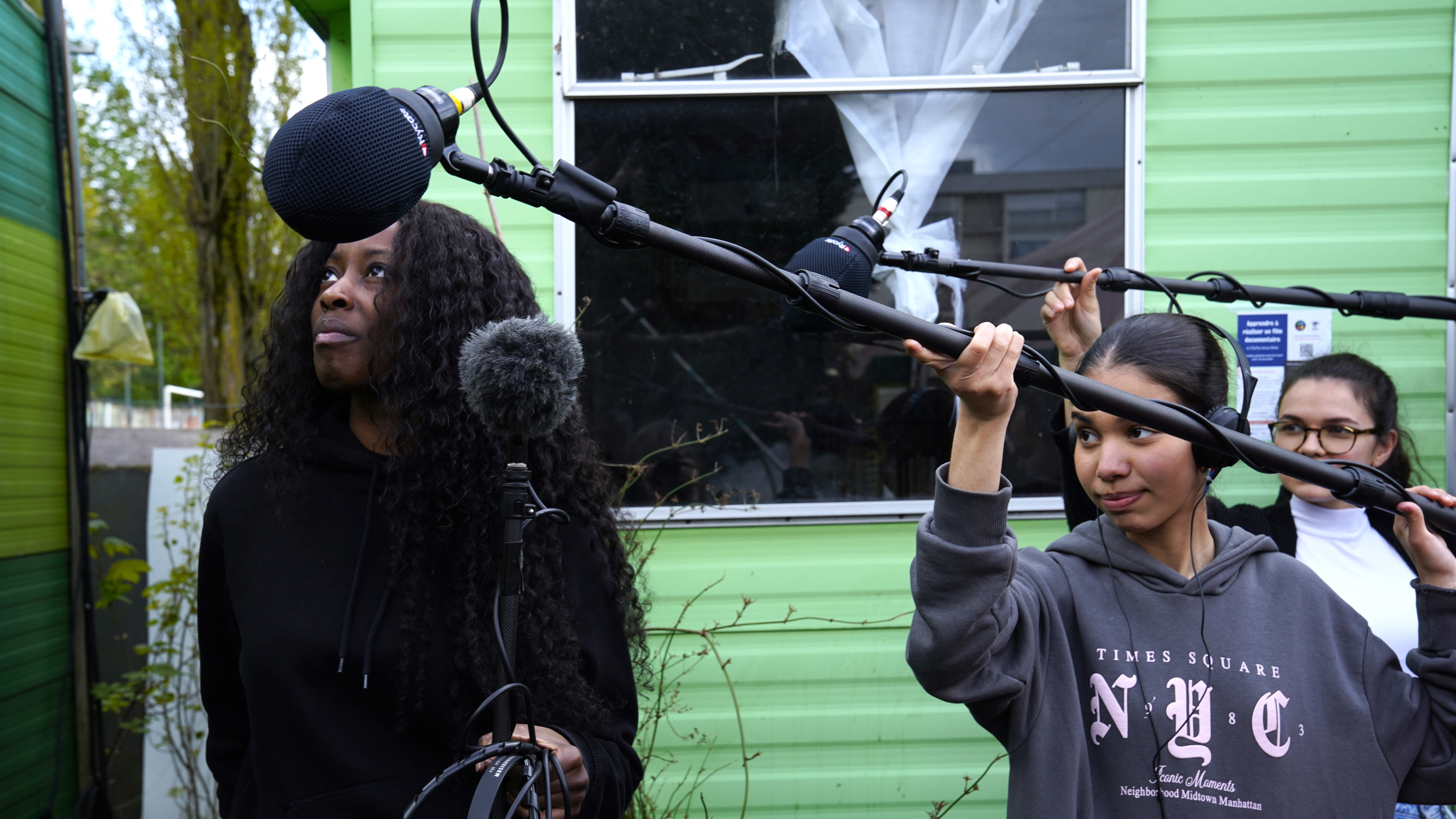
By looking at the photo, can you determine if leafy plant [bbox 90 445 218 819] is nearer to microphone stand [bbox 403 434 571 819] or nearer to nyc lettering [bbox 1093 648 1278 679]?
microphone stand [bbox 403 434 571 819]

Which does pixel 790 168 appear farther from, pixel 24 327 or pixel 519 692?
pixel 24 327

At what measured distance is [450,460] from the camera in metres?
1.74

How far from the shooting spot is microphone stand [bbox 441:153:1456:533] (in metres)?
1.03

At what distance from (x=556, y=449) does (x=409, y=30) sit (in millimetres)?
2102

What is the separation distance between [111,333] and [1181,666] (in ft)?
14.1

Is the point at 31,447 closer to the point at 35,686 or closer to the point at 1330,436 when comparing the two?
the point at 35,686

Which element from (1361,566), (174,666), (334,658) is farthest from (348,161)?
(174,666)

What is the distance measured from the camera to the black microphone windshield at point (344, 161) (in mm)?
982

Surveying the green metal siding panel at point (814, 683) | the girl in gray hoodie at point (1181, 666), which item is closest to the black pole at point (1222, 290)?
the girl in gray hoodie at point (1181, 666)

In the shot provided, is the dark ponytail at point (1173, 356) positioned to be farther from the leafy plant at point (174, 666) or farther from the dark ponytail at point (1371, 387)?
the leafy plant at point (174, 666)

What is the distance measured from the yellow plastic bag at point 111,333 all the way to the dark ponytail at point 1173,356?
3996 millimetres

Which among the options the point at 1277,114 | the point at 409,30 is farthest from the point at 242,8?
the point at 1277,114

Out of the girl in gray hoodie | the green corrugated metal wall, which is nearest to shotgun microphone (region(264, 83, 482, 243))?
the girl in gray hoodie

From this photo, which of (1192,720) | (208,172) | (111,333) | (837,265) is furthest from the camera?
(208,172)
